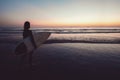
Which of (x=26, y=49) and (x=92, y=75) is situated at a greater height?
(x=26, y=49)

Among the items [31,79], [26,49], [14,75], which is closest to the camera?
[31,79]

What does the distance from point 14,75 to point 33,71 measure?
87 centimetres

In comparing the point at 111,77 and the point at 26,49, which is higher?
the point at 26,49

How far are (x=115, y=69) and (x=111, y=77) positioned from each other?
1.27 metres

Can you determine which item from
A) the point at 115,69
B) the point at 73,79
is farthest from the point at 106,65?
the point at 73,79

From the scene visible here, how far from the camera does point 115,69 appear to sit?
7.14 m

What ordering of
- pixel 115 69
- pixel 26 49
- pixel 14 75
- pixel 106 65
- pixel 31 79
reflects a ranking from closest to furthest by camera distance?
pixel 31 79 < pixel 14 75 < pixel 26 49 < pixel 115 69 < pixel 106 65

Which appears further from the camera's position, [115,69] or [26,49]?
[115,69]

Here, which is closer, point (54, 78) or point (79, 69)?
point (54, 78)

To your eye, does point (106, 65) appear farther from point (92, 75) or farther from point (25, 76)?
point (25, 76)

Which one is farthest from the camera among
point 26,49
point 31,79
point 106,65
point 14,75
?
point 106,65

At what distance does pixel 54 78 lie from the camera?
233 inches

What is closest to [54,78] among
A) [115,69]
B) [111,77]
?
[111,77]

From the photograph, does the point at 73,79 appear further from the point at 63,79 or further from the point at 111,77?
the point at 111,77
